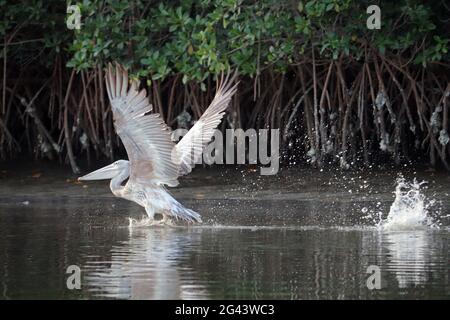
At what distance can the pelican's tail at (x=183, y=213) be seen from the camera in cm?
1093

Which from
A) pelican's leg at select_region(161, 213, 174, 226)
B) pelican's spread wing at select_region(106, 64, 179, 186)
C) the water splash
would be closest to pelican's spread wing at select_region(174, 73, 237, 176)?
pelican's spread wing at select_region(106, 64, 179, 186)

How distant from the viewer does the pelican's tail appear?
1093 cm

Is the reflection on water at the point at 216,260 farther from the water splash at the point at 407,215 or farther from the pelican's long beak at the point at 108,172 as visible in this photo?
the pelican's long beak at the point at 108,172

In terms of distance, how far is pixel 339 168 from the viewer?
14.2 metres

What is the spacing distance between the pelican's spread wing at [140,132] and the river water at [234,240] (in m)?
0.50

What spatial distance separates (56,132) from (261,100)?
11.0 feet

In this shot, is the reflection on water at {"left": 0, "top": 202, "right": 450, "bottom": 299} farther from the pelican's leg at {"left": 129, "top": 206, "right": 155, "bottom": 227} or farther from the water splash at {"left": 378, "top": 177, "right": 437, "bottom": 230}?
the water splash at {"left": 378, "top": 177, "right": 437, "bottom": 230}

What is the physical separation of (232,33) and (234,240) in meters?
3.10

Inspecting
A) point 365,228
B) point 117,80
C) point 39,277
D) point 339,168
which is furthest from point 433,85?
point 39,277

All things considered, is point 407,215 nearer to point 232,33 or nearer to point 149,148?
point 149,148

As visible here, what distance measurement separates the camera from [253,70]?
12883 millimetres

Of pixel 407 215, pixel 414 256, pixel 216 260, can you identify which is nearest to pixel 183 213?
pixel 407 215

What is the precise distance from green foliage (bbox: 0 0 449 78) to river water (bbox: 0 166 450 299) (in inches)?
54.5
